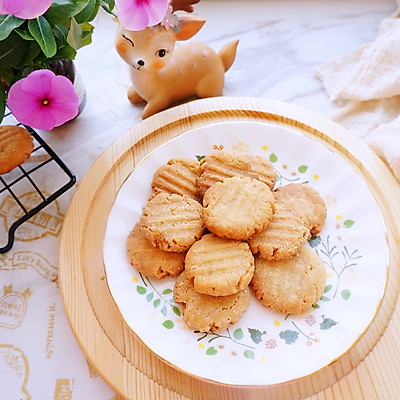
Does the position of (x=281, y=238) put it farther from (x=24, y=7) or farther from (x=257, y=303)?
(x=24, y=7)

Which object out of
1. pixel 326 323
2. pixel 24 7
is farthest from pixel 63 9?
pixel 326 323

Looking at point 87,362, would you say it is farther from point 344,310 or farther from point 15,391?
point 344,310

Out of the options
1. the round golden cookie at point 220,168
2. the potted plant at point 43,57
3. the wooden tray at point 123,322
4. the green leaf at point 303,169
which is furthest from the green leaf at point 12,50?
the green leaf at point 303,169

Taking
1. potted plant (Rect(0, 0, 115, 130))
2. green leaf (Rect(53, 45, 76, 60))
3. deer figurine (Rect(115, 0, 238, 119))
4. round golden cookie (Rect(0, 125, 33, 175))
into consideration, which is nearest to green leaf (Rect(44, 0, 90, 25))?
potted plant (Rect(0, 0, 115, 130))

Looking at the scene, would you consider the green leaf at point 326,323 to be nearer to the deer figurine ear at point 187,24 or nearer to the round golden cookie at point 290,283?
the round golden cookie at point 290,283

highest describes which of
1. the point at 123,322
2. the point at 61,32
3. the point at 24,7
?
the point at 24,7
